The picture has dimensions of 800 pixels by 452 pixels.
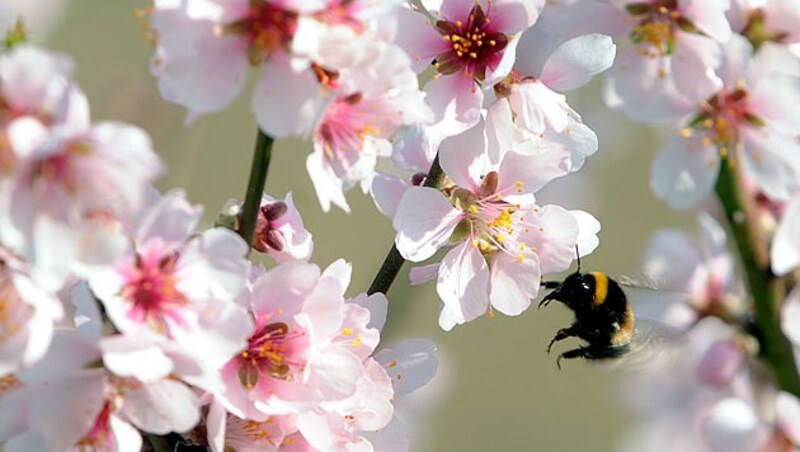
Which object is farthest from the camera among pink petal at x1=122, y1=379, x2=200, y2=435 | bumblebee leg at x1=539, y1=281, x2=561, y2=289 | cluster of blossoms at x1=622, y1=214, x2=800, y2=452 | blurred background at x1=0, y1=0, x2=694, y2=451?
blurred background at x1=0, y1=0, x2=694, y2=451

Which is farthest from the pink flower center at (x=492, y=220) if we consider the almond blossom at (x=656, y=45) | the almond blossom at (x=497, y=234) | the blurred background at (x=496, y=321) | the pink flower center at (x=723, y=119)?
the blurred background at (x=496, y=321)

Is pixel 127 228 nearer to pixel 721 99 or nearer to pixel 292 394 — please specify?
pixel 292 394

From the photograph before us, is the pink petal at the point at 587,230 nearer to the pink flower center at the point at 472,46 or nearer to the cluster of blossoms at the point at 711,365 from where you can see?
the pink flower center at the point at 472,46

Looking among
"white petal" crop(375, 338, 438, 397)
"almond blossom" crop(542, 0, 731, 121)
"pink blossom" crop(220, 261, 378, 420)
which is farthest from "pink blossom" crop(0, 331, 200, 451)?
"almond blossom" crop(542, 0, 731, 121)

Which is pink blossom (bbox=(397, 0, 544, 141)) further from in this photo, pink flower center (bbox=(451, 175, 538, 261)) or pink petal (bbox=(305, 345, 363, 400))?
pink petal (bbox=(305, 345, 363, 400))

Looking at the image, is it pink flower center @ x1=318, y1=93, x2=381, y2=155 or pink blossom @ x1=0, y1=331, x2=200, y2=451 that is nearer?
pink blossom @ x1=0, y1=331, x2=200, y2=451

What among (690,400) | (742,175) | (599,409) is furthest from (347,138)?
(599,409)
